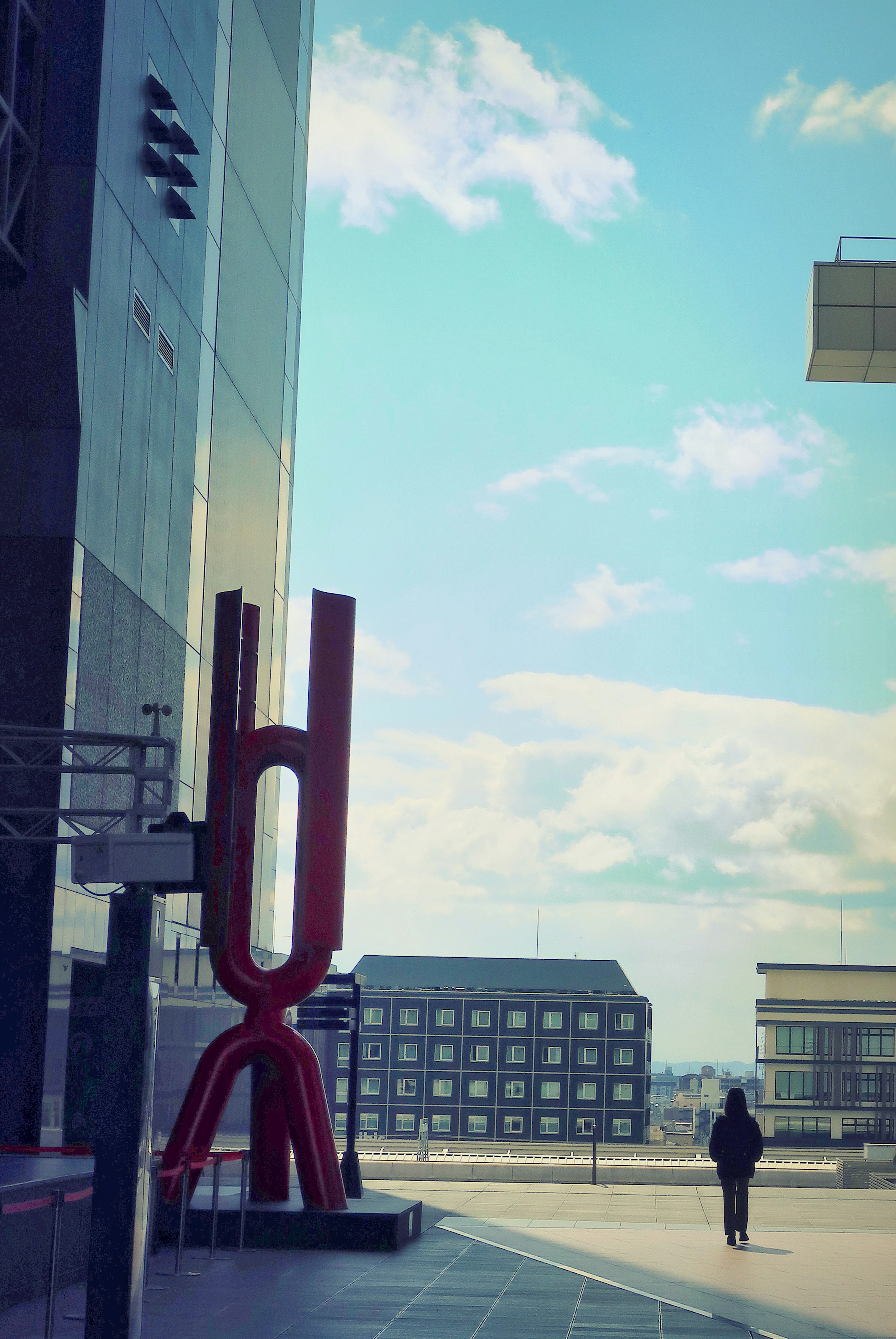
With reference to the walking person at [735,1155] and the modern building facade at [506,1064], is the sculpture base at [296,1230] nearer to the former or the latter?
the walking person at [735,1155]

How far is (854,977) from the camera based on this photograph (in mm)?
82125

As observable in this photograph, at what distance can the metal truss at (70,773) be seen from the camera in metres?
13.4

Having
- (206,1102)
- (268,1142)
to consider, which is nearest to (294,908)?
(206,1102)

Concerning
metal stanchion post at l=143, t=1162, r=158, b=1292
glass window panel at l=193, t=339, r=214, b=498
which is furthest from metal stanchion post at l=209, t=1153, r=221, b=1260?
glass window panel at l=193, t=339, r=214, b=498

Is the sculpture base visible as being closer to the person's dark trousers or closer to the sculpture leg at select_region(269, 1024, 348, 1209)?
the sculpture leg at select_region(269, 1024, 348, 1209)

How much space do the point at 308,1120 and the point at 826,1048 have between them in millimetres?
69331

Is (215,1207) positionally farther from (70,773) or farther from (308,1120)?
(70,773)

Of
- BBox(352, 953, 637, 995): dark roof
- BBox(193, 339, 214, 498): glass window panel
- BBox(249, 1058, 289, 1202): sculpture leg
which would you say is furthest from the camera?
BBox(352, 953, 637, 995): dark roof

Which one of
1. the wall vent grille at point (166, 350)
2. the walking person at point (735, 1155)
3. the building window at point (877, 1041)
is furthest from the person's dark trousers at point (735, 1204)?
the building window at point (877, 1041)

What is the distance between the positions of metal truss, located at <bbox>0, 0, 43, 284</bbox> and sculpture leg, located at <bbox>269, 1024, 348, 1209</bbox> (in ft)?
30.5

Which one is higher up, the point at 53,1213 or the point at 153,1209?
the point at 53,1213

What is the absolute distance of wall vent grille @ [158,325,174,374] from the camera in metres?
19.8

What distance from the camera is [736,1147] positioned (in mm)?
17359

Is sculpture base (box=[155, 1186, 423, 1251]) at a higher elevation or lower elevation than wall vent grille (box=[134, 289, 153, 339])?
lower
